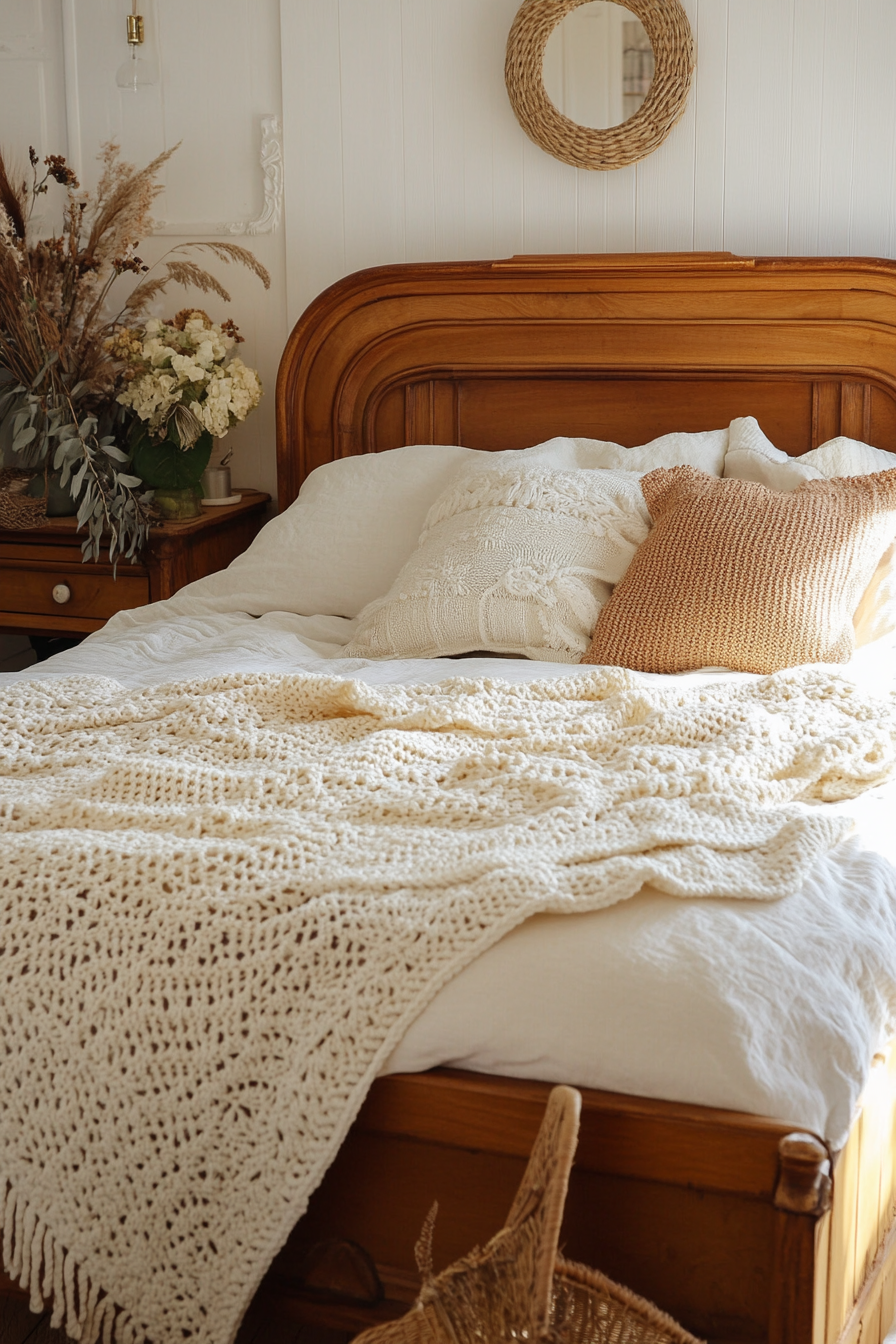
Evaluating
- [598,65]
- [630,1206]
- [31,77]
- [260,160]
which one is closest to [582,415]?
[598,65]

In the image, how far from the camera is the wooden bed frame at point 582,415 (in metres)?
1.11

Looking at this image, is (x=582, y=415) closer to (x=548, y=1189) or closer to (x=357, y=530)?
(x=357, y=530)

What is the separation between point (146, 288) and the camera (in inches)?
120

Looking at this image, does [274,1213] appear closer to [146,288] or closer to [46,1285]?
[46,1285]

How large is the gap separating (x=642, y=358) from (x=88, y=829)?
189 centimetres

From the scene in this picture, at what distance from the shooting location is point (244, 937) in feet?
3.92

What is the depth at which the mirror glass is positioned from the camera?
2789 mm

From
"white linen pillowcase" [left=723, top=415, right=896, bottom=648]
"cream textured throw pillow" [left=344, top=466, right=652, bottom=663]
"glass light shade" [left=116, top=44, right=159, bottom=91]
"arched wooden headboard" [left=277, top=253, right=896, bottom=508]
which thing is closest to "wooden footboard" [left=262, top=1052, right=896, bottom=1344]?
"cream textured throw pillow" [left=344, top=466, right=652, bottom=663]

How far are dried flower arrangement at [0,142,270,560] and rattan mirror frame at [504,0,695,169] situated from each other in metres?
0.74

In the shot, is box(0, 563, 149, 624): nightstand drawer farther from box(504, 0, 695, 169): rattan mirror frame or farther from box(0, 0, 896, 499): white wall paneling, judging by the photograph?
box(504, 0, 695, 169): rattan mirror frame

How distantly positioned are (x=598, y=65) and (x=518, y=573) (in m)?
1.32

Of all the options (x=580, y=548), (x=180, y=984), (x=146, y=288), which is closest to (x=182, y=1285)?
(x=180, y=984)

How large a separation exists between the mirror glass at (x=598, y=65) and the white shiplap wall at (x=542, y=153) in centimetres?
12

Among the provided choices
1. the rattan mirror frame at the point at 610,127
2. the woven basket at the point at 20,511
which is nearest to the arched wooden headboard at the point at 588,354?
the rattan mirror frame at the point at 610,127
